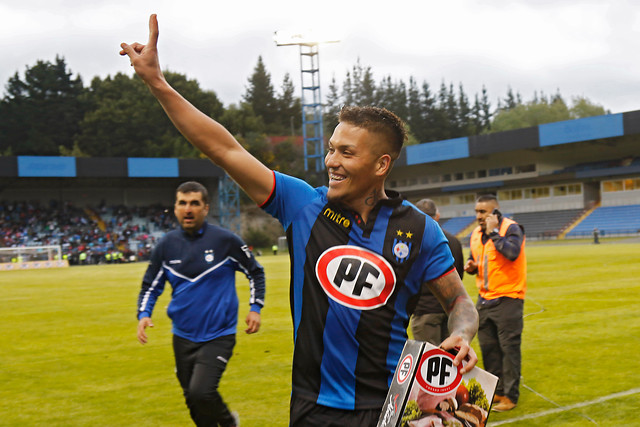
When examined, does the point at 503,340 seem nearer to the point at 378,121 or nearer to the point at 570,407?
the point at 570,407

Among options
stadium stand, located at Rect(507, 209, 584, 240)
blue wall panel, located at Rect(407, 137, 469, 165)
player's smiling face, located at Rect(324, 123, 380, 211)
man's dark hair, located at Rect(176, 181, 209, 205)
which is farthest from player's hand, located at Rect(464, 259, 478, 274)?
blue wall panel, located at Rect(407, 137, 469, 165)

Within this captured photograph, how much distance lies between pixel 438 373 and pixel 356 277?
1.81 ft

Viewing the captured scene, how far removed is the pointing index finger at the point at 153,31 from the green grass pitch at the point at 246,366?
505 centimetres

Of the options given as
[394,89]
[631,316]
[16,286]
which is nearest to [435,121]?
[394,89]

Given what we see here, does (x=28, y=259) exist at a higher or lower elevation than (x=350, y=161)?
lower

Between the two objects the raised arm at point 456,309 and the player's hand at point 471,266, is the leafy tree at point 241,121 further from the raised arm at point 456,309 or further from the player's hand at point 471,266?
the raised arm at point 456,309

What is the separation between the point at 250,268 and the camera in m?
6.29

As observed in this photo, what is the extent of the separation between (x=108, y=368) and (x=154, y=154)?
69.7 meters

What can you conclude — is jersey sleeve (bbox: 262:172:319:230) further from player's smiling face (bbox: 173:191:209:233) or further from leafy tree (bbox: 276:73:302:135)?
leafy tree (bbox: 276:73:302:135)

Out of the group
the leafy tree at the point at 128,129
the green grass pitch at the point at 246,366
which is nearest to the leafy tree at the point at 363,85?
the leafy tree at the point at 128,129

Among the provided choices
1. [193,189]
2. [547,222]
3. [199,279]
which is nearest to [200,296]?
[199,279]

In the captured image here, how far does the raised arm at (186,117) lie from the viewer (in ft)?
8.65

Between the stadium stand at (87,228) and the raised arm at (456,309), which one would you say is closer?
the raised arm at (456,309)

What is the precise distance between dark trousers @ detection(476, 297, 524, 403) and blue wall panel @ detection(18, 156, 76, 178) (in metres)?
54.0
